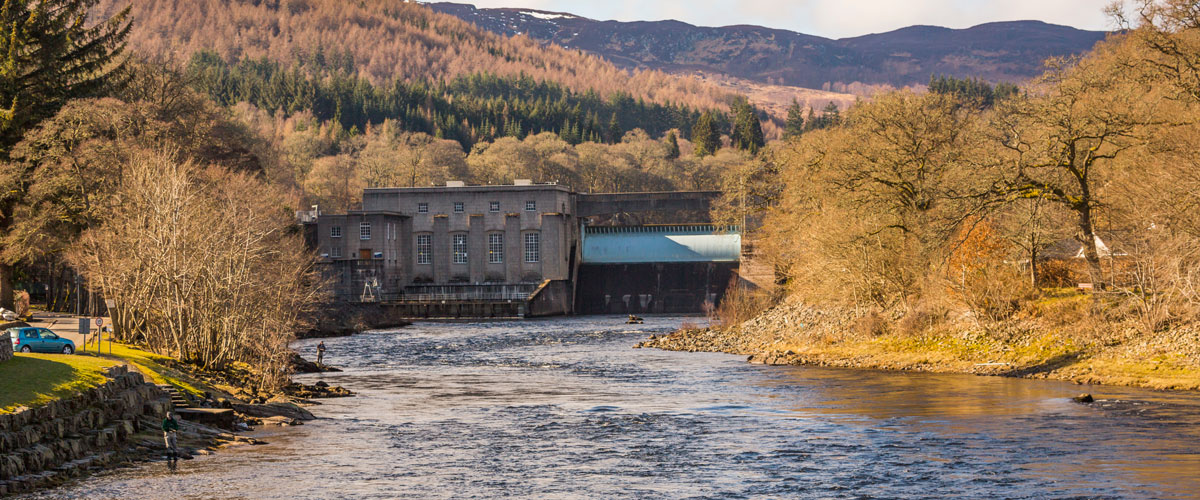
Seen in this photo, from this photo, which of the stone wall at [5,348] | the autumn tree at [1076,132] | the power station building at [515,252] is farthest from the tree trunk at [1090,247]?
the power station building at [515,252]

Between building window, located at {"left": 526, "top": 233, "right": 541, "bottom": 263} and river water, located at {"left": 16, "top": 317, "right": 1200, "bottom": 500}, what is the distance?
2571 inches

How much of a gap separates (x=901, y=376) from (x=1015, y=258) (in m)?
7.82

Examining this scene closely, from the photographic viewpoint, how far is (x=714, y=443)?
29766 mm

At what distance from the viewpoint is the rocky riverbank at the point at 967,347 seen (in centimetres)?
3769

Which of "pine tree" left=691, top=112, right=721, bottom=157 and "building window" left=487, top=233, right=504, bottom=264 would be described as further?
"pine tree" left=691, top=112, right=721, bottom=157

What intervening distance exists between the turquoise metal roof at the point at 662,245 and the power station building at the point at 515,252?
4.7 inches

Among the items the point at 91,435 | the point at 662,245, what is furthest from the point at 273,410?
the point at 662,245

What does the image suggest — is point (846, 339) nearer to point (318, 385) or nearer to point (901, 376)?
point (901, 376)

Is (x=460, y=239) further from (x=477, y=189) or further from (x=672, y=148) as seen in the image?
(x=672, y=148)

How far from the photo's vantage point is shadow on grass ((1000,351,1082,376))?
134 feet

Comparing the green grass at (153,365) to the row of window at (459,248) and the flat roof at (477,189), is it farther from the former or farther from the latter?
the row of window at (459,248)

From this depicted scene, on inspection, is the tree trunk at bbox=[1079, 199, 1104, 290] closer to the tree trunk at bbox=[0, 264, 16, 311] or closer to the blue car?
the blue car

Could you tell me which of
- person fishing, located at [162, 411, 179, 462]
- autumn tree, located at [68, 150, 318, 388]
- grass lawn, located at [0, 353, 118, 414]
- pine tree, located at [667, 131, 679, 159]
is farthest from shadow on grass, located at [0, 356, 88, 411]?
pine tree, located at [667, 131, 679, 159]

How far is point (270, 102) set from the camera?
191 metres
